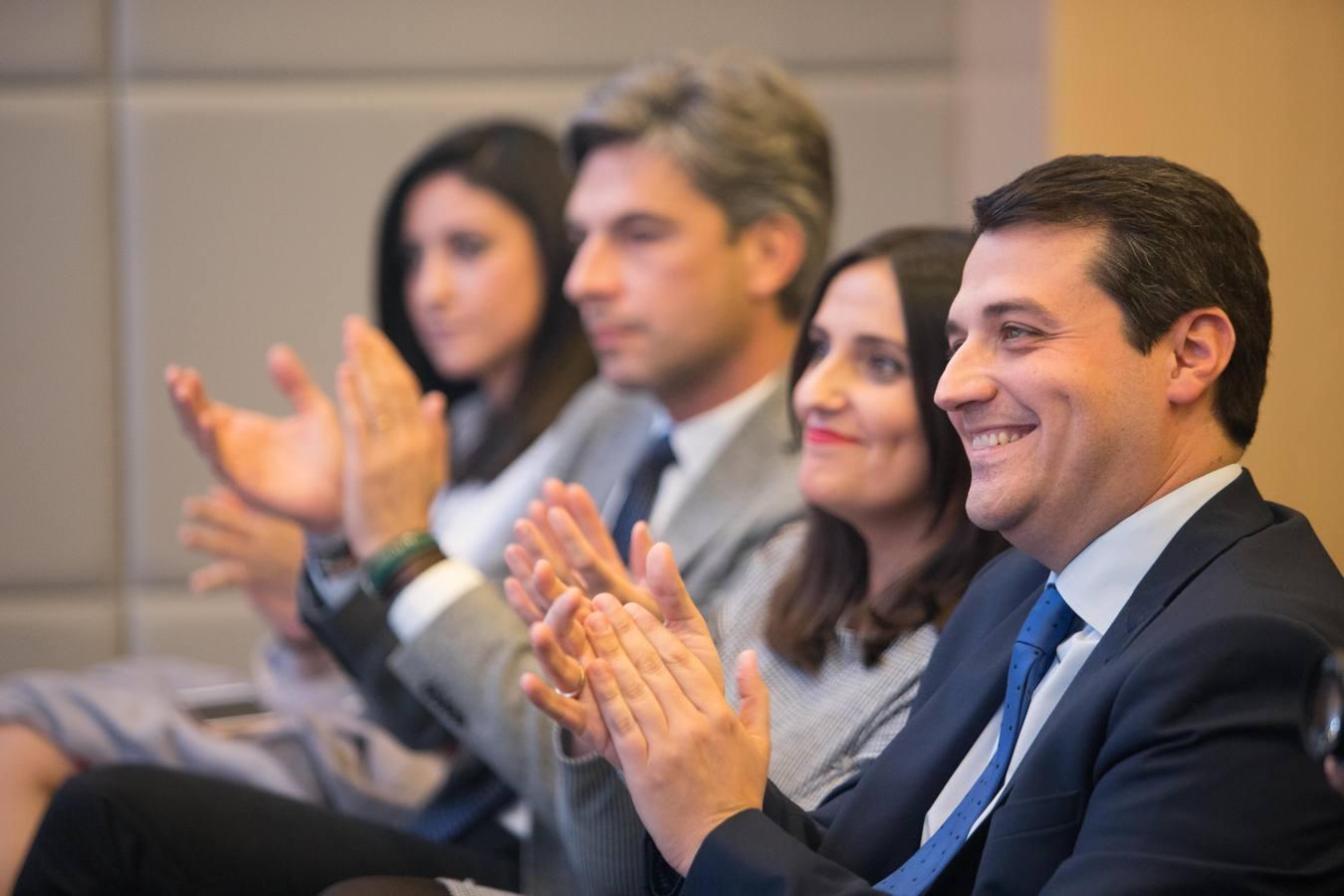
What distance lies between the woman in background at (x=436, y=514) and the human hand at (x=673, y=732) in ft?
2.61

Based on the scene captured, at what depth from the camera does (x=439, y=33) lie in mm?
2703

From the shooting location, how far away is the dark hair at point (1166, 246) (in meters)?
0.90

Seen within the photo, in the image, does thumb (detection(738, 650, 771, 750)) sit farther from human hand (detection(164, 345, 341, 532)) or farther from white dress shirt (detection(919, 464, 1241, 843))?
human hand (detection(164, 345, 341, 532))

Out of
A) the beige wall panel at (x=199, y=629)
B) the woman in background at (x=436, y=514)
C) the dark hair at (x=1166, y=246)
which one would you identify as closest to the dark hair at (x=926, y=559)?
the dark hair at (x=1166, y=246)

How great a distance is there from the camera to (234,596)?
8.93 feet

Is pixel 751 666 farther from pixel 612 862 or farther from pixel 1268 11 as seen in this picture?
pixel 1268 11

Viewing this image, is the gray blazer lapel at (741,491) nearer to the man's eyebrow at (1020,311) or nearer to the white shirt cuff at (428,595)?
the white shirt cuff at (428,595)

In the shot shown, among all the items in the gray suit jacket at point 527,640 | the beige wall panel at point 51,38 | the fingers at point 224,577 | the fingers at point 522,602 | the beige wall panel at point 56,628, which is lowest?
the beige wall panel at point 56,628

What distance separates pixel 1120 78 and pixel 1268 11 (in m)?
0.18

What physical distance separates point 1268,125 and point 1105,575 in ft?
3.11

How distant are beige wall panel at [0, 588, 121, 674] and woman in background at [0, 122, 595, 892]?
24 centimetres

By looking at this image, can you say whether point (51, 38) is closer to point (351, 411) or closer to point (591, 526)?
point (351, 411)

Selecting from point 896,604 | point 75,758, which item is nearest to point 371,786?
point 75,758

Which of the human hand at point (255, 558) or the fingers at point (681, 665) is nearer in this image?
the fingers at point (681, 665)
